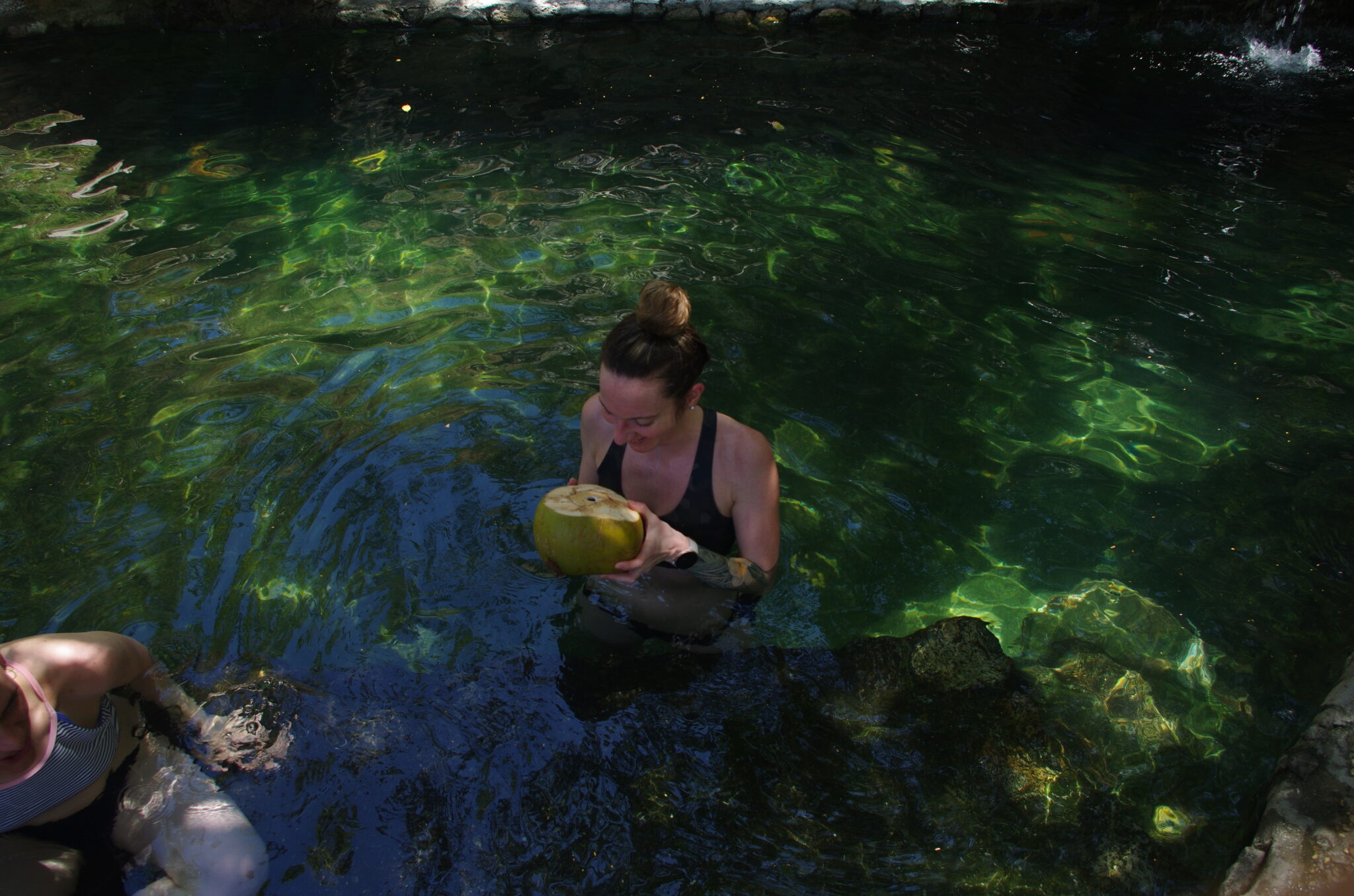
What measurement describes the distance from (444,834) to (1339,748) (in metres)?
2.95

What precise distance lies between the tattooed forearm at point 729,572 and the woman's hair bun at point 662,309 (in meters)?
0.73

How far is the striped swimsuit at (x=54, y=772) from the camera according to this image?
2.54m

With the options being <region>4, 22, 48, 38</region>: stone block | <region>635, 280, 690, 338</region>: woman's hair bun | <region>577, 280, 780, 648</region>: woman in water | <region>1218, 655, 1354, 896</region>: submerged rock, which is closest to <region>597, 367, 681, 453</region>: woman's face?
<region>577, 280, 780, 648</region>: woman in water

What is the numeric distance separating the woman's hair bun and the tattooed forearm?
28.8 inches

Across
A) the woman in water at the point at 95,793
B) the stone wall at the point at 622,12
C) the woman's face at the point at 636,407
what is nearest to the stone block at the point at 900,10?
the stone wall at the point at 622,12

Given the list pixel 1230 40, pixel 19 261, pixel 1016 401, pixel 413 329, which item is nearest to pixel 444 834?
pixel 413 329

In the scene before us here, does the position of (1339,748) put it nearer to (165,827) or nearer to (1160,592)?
(1160,592)

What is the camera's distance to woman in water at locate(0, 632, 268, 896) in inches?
100

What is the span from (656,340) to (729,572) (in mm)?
832

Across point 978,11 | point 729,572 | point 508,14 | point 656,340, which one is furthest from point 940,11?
point 729,572

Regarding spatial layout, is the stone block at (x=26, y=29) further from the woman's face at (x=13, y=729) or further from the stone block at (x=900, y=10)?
the woman's face at (x=13, y=729)

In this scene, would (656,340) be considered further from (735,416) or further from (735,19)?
(735,19)

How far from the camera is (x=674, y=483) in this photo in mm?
3230

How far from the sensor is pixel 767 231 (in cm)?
639
